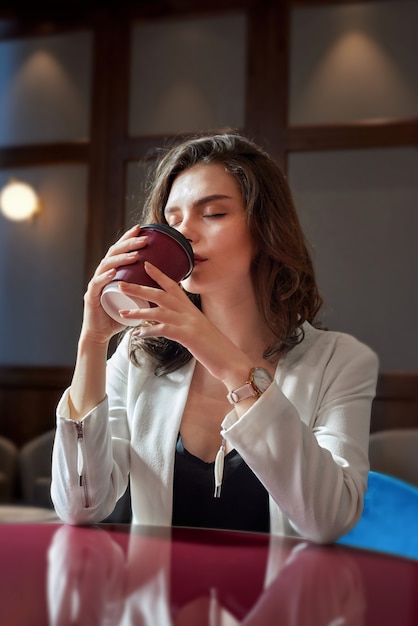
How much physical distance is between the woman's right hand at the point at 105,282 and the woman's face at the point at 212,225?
0.61ft

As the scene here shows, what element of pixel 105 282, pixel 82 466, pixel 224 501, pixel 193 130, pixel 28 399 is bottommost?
pixel 28 399

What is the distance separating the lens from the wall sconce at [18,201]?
4211 mm

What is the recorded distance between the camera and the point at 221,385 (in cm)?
137

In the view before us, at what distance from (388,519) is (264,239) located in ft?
1.77

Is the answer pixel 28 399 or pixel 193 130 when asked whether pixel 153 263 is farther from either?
pixel 28 399

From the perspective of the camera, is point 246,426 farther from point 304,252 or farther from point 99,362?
point 304,252

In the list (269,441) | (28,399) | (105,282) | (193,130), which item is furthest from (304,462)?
(28,399)

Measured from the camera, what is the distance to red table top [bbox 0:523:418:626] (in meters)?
0.56

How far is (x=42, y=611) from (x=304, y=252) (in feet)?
3.25

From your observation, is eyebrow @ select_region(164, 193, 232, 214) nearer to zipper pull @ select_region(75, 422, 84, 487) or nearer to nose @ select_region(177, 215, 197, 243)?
nose @ select_region(177, 215, 197, 243)

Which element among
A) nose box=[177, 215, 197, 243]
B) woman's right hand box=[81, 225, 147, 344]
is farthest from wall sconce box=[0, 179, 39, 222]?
woman's right hand box=[81, 225, 147, 344]

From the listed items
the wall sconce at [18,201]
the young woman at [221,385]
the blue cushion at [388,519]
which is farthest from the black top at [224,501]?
the wall sconce at [18,201]

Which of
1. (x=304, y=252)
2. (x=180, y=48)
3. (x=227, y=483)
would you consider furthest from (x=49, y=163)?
(x=227, y=483)

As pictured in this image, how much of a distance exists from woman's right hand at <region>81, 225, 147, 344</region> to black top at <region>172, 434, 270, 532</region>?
29cm
